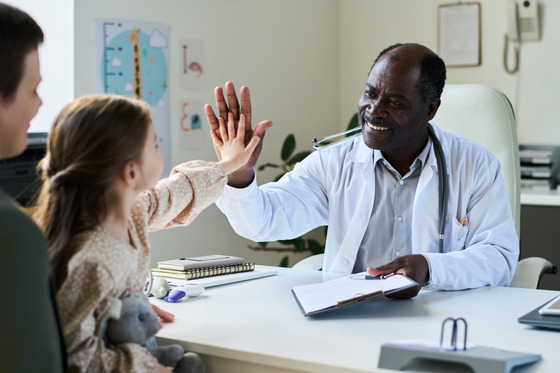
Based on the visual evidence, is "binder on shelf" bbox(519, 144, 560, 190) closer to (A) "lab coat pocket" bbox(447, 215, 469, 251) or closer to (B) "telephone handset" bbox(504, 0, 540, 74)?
(B) "telephone handset" bbox(504, 0, 540, 74)

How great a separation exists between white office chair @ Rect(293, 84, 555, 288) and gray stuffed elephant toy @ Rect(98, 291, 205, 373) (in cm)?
90

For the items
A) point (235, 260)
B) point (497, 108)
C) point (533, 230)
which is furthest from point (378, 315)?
point (533, 230)

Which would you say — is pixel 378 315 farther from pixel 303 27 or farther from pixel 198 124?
pixel 303 27

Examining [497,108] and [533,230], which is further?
[533,230]

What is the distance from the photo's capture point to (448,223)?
1864 mm

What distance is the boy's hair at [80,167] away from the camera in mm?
1031

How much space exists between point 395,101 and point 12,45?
1.22 m

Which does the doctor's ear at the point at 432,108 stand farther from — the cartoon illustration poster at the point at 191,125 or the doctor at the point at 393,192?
the cartoon illustration poster at the point at 191,125

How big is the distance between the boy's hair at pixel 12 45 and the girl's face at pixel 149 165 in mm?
240

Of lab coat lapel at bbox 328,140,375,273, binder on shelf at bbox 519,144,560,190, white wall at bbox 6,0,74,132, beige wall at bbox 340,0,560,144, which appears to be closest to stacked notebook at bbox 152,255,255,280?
lab coat lapel at bbox 328,140,375,273

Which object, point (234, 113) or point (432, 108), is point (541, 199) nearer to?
point (432, 108)

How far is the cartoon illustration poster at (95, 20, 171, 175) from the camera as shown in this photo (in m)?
2.75

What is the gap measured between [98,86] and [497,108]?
1.51 meters

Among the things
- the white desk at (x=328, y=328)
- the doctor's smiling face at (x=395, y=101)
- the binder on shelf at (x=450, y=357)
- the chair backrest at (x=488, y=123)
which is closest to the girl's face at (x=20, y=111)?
the white desk at (x=328, y=328)
